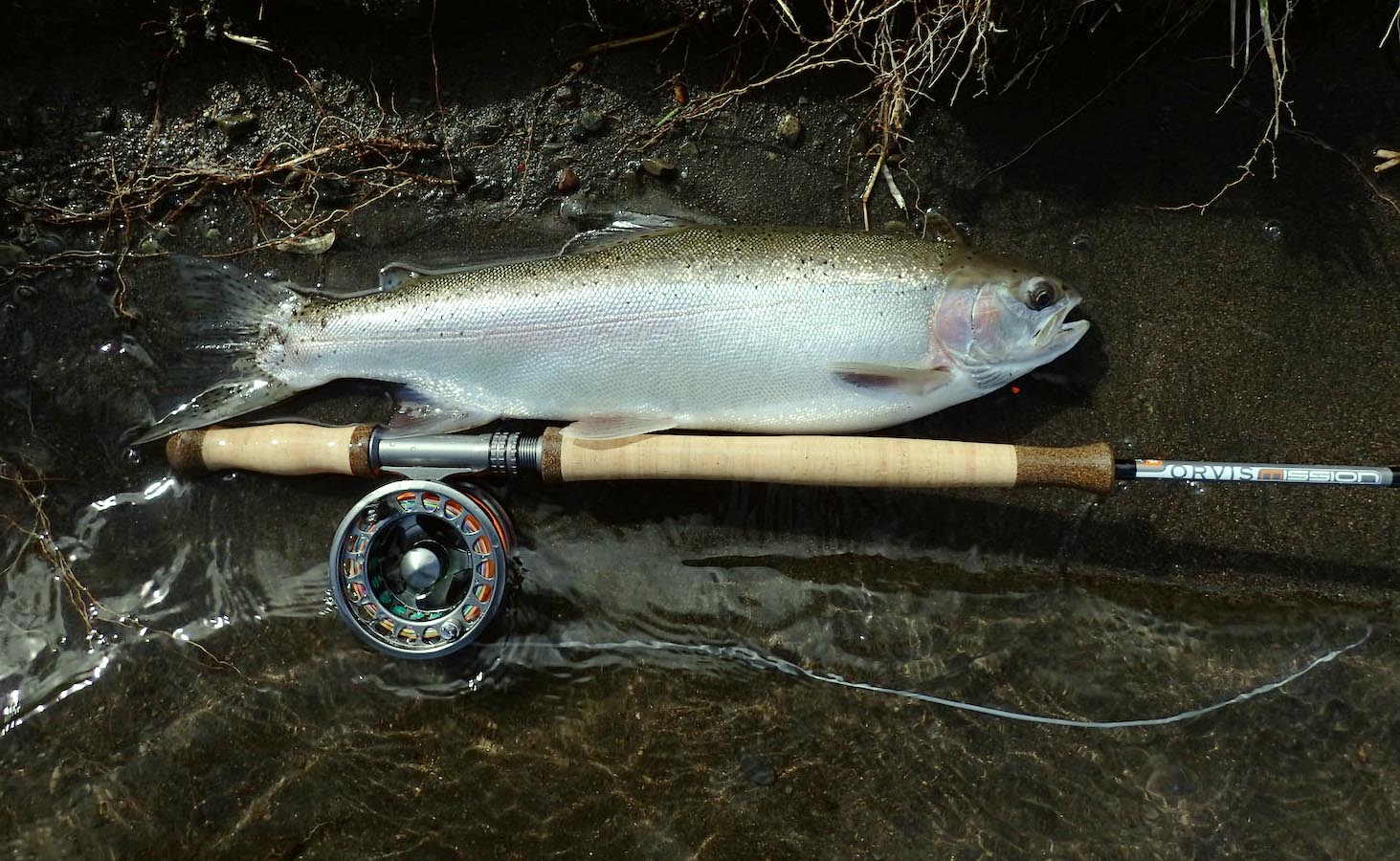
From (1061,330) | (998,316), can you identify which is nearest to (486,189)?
(998,316)

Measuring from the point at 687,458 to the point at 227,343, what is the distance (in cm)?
148

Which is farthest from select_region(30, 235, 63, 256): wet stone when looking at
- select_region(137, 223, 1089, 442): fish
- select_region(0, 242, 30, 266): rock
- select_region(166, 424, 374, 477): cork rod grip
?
select_region(137, 223, 1089, 442): fish

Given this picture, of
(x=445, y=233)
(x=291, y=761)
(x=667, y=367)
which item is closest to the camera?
(x=667, y=367)

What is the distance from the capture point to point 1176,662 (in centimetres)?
237

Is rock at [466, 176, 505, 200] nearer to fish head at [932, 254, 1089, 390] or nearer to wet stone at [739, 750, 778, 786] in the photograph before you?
fish head at [932, 254, 1089, 390]

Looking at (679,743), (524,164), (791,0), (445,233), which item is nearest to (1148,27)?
(791,0)

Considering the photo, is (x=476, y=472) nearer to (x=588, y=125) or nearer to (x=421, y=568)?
(x=421, y=568)

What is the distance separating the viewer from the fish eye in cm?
223

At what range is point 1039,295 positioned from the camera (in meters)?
2.23

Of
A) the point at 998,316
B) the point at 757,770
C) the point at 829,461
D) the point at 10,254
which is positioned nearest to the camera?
the point at 829,461

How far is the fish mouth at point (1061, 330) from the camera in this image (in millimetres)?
2250

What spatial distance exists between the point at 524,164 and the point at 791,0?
0.96 m

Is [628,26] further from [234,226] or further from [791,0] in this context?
[234,226]

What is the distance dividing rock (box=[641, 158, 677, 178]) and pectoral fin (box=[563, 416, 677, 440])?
83 cm
